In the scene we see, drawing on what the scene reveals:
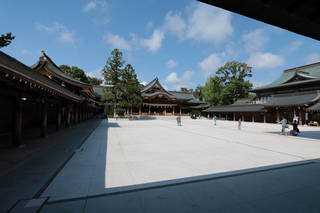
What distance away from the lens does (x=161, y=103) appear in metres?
39.5

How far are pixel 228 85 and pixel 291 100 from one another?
21.9 metres

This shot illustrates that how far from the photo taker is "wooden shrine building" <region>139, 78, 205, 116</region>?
38.2 meters

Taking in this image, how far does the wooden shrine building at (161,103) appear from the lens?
38156 mm

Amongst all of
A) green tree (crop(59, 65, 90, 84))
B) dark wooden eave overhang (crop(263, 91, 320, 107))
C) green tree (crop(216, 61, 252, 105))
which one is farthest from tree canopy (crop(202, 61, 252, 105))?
green tree (crop(59, 65, 90, 84))

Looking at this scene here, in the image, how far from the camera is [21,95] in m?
5.70

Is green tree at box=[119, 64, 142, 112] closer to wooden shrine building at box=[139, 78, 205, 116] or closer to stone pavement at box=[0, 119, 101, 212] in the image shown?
wooden shrine building at box=[139, 78, 205, 116]

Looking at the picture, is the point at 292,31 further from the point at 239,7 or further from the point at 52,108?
the point at 52,108

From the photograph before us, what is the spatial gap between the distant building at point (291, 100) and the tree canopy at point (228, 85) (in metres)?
10.9

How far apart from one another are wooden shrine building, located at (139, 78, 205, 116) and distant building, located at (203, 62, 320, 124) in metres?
11.7

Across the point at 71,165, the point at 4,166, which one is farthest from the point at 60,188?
the point at 4,166

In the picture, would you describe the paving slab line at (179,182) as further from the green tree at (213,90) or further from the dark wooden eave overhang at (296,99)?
the green tree at (213,90)

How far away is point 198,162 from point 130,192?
101 inches

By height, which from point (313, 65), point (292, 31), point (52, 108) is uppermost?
point (313, 65)

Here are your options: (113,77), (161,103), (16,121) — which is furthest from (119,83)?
(16,121)
